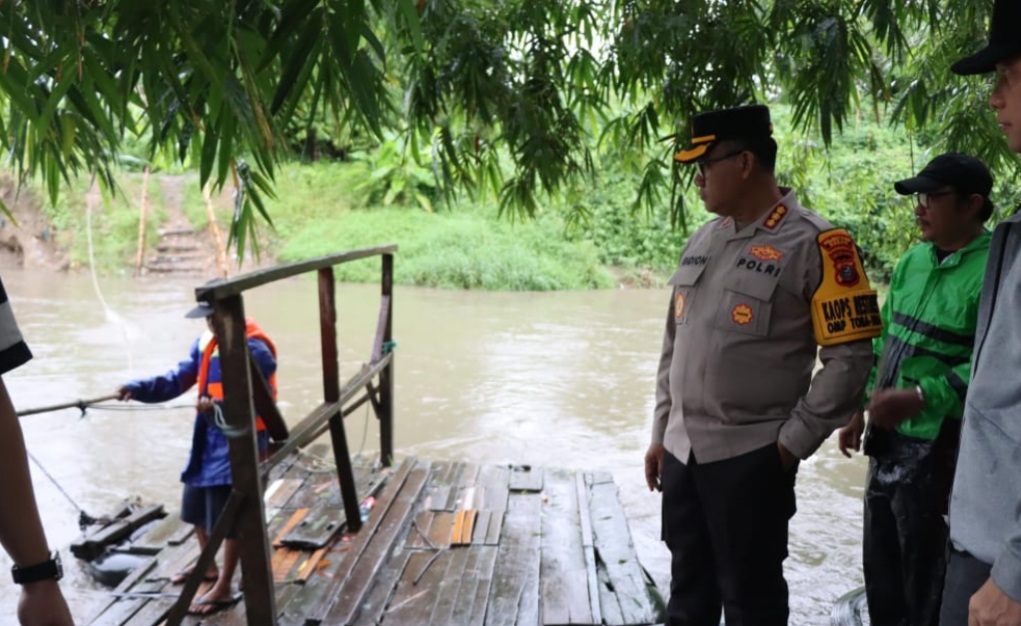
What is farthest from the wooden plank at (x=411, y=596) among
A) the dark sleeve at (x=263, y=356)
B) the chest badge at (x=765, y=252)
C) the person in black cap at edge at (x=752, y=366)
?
the chest badge at (x=765, y=252)

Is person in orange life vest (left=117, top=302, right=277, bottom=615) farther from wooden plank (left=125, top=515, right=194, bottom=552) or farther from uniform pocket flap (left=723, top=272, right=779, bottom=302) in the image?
uniform pocket flap (left=723, top=272, right=779, bottom=302)

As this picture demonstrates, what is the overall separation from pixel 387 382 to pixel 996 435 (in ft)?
11.3

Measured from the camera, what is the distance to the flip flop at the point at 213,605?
277 centimetres

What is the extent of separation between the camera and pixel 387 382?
4.36 metres

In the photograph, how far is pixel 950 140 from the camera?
3488 mm

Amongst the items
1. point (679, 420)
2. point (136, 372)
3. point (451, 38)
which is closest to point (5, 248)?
point (136, 372)

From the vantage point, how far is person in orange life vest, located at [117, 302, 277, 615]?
2871 millimetres

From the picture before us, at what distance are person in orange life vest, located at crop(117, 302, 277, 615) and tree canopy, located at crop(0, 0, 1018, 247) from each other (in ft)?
2.04

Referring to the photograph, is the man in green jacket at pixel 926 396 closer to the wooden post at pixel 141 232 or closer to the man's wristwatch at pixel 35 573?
the man's wristwatch at pixel 35 573

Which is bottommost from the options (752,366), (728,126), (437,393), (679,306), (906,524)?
(437,393)

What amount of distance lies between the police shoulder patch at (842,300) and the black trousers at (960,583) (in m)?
0.67

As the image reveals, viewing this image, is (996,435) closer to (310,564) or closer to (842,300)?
(842,300)

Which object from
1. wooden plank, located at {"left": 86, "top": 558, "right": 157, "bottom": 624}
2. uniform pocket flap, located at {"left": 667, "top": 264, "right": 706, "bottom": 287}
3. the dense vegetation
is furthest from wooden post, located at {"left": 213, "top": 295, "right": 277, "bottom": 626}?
the dense vegetation

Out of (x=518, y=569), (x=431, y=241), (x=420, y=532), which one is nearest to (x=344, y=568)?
(x=420, y=532)
